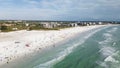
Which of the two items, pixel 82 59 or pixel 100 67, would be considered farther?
pixel 82 59

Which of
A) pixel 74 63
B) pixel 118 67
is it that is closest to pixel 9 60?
pixel 74 63

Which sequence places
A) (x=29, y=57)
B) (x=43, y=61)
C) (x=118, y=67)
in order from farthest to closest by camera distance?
(x=29, y=57), (x=43, y=61), (x=118, y=67)

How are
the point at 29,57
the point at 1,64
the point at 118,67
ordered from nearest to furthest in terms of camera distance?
the point at 118,67 < the point at 1,64 < the point at 29,57

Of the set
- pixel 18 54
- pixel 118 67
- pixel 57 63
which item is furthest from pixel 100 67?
pixel 18 54

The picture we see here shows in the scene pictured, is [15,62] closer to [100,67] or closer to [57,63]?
[57,63]

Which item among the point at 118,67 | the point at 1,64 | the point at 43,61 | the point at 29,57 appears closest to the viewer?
the point at 118,67

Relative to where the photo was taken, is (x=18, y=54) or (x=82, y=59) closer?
(x=82, y=59)

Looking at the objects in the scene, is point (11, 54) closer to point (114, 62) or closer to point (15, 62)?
point (15, 62)
